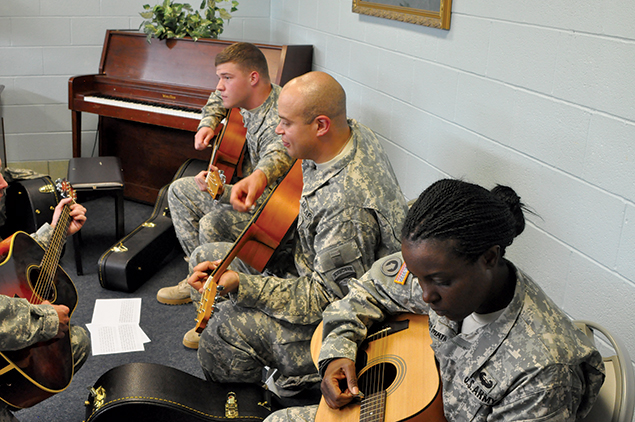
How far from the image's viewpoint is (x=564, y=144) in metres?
1.74

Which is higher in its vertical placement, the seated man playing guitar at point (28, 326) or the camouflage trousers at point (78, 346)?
the seated man playing guitar at point (28, 326)

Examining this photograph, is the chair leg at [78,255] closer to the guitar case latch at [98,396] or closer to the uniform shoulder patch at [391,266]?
the guitar case latch at [98,396]

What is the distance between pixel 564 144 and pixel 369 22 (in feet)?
4.93

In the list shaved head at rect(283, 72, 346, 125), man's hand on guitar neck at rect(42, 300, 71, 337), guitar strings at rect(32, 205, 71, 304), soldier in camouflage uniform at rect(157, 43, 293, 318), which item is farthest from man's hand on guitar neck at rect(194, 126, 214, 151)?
man's hand on guitar neck at rect(42, 300, 71, 337)

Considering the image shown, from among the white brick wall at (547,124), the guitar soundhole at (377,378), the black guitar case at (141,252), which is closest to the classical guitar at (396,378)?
the guitar soundhole at (377,378)

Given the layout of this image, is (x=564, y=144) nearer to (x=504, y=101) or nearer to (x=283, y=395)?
(x=504, y=101)

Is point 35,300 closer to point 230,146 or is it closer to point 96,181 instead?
point 230,146

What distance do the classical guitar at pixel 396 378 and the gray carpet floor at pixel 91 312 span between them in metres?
1.15

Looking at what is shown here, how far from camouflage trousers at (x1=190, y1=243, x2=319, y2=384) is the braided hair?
0.89 metres

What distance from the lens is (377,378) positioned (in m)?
1.41

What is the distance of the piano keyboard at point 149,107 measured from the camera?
3.57 m

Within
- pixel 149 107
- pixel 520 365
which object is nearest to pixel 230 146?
pixel 149 107

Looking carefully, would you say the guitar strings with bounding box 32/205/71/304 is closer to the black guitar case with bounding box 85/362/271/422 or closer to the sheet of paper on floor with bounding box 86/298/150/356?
the black guitar case with bounding box 85/362/271/422

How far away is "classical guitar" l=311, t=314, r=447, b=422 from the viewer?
1.27 metres
